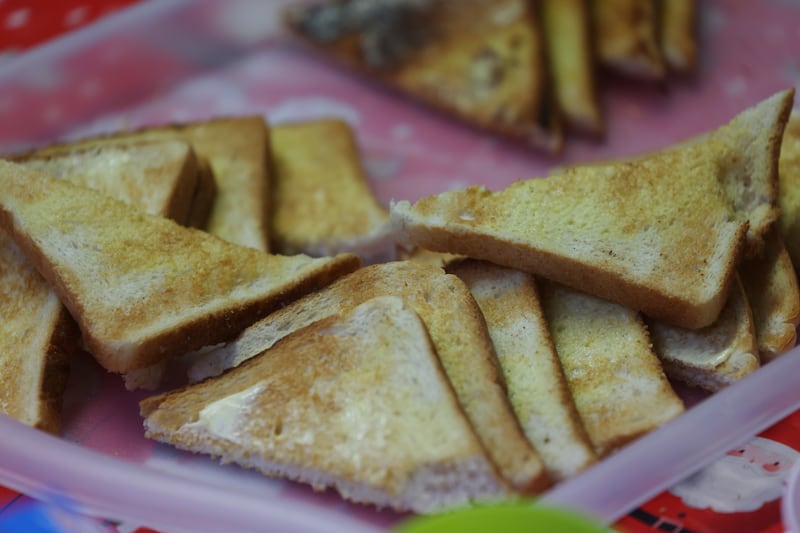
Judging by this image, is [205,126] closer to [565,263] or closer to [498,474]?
[565,263]

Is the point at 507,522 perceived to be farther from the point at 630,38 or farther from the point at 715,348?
the point at 630,38

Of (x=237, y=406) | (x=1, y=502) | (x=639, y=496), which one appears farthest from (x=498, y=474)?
(x=1, y=502)

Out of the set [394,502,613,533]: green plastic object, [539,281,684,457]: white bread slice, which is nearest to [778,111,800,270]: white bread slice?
[539,281,684,457]: white bread slice

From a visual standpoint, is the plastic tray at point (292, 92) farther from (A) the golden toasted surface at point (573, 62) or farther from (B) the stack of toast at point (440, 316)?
(B) the stack of toast at point (440, 316)

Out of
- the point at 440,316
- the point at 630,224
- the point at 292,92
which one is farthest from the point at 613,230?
the point at 292,92

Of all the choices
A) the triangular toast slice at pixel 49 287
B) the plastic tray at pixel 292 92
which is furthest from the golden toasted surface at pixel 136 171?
the plastic tray at pixel 292 92
